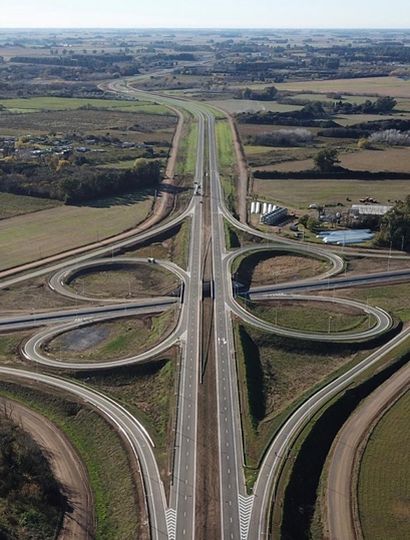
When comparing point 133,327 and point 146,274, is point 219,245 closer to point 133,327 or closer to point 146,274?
point 146,274

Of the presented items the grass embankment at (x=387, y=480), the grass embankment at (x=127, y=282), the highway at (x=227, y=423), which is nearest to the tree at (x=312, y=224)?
the highway at (x=227, y=423)

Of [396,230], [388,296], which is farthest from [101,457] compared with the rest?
[396,230]

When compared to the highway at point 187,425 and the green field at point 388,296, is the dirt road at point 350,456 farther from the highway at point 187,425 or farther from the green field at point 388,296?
the green field at point 388,296

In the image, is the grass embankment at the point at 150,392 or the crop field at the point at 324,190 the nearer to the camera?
the grass embankment at the point at 150,392

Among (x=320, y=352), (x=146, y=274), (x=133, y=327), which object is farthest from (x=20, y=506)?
(x=146, y=274)

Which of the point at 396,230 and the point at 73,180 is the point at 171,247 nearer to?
the point at 73,180

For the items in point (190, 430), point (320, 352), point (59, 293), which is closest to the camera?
point (190, 430)
